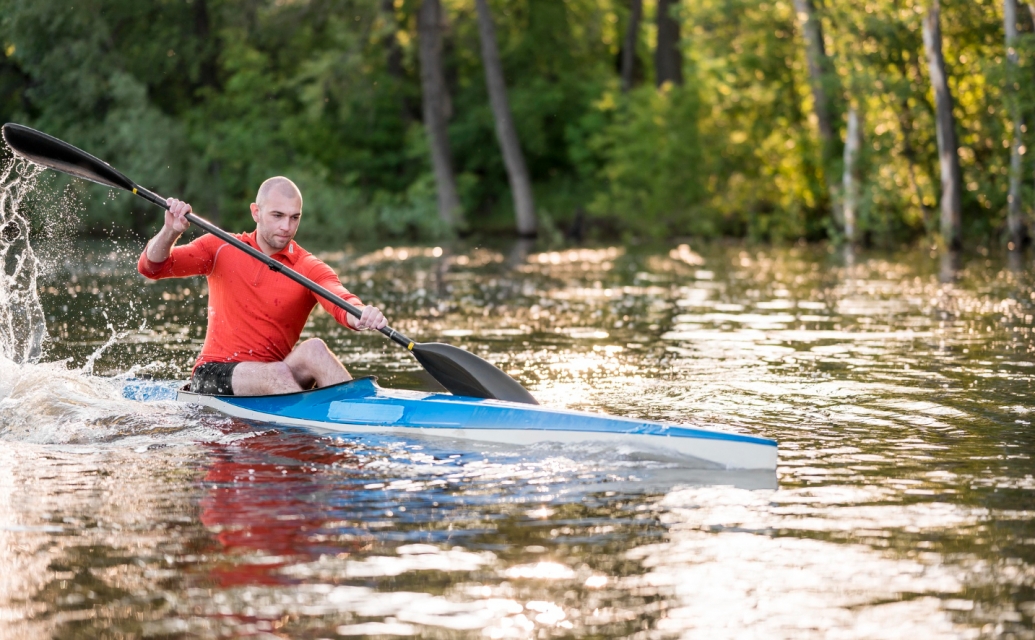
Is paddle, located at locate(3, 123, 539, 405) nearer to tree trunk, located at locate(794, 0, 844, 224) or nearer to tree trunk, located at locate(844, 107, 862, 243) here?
tree trunk, located at locate(794, 0, 844, 224)

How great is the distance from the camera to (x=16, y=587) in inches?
171

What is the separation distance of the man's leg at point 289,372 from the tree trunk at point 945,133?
57.6ft

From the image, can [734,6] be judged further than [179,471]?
Yes

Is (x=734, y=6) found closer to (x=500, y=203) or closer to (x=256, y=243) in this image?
(x=500, y=203)

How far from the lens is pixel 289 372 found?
7.32 m

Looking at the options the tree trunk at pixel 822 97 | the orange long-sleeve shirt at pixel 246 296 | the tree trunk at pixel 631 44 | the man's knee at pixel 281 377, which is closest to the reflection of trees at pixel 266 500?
the man's knee at pixel 281 377

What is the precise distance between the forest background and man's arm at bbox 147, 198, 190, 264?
55.3 feet

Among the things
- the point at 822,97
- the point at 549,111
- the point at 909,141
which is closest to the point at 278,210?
the point at 909,141

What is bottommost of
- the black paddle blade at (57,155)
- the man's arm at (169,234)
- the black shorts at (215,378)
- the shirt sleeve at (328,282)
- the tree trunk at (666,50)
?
the black shorts at (215,378)

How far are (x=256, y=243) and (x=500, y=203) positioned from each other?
32.9m

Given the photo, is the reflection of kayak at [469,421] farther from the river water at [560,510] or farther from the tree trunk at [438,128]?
the tree trunk at [438,128]

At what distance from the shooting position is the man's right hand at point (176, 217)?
6.94 metres

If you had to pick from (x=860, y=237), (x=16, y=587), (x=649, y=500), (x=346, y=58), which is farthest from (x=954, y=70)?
(x=16, y=587)

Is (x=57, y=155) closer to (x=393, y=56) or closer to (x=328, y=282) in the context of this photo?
(x=328, y=282)
